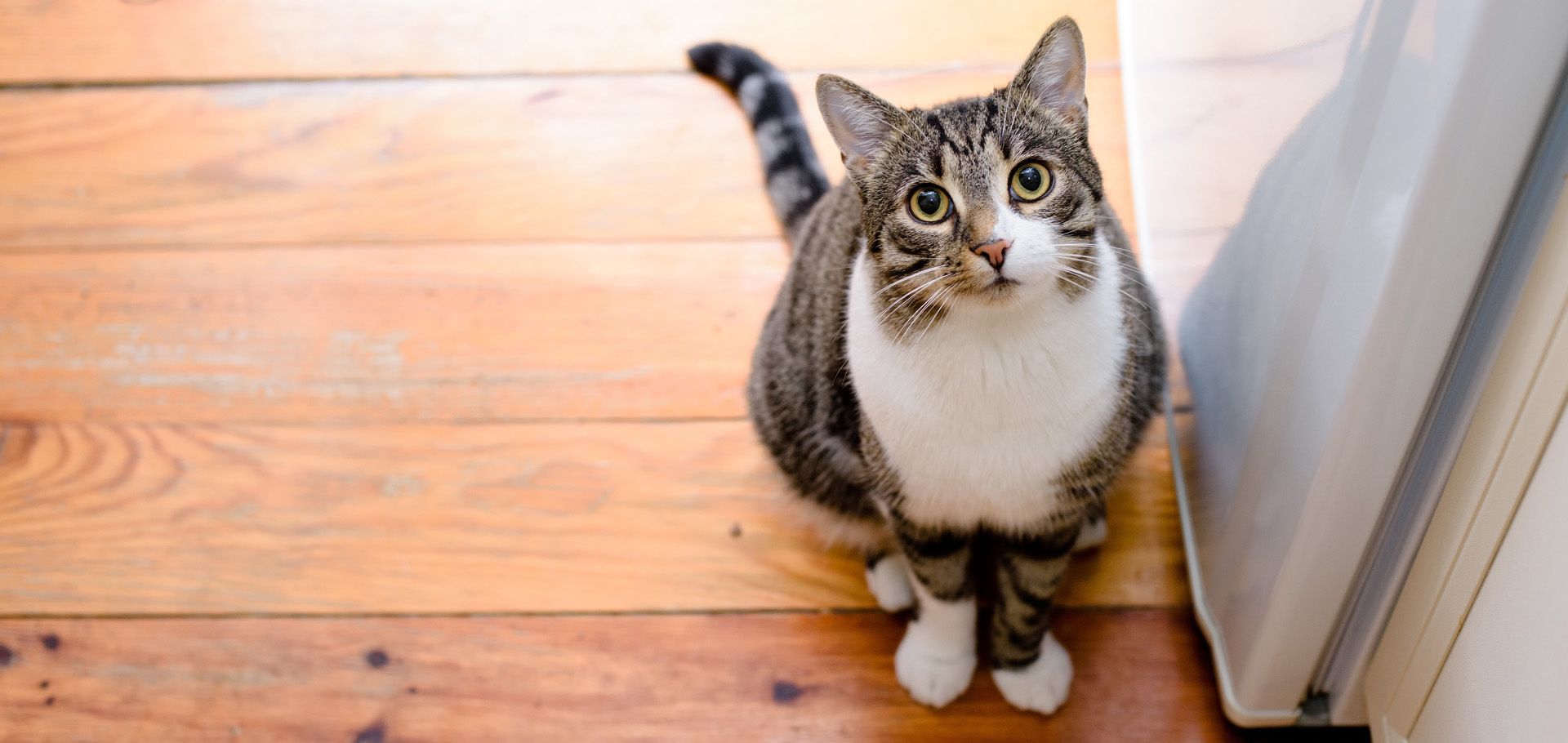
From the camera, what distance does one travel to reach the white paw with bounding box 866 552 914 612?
4.22 ft

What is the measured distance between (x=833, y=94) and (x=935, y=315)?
0.63ft

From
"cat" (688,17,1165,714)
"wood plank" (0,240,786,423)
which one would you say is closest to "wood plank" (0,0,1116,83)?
"wood plank" (0,240,786,423)

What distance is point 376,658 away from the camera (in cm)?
132

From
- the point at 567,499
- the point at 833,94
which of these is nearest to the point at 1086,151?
the point at 833,94

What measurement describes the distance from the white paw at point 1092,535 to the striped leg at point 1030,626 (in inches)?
4.4

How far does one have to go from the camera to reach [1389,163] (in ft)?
2.38

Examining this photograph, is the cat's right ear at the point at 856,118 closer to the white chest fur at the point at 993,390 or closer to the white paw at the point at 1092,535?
the white chest fur at the point at 993,390

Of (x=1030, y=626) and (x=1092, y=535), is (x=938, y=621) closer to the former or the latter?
(x=1030, y=626)

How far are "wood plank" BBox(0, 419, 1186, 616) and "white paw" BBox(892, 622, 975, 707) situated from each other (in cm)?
11

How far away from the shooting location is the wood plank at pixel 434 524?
1.35m

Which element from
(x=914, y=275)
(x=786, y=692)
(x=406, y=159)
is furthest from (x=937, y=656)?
(x=406, y=159)

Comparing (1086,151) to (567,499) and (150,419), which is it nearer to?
(567,499)

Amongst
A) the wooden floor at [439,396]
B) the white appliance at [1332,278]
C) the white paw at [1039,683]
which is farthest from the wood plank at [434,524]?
the white appliance at [1332,278]

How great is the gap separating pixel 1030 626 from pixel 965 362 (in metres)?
0.37
